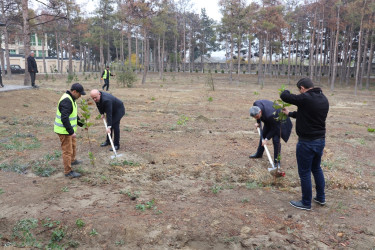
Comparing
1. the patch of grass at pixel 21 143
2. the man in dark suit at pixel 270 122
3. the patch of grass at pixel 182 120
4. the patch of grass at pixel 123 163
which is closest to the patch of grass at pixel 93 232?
the patch of grass at pixel 123 163

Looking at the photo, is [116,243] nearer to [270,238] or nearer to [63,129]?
[270,238]

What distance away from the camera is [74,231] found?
3477 mm

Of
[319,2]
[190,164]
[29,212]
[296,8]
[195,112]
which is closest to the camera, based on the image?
[29,212]

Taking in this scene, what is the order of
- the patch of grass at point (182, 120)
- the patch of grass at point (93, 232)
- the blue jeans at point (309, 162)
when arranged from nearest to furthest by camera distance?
the patch of grass at point (93, 232)
the blue jeans at point (309, 162)
the patch of grass at point (182, 120)

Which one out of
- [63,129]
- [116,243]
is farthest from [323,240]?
[63,129]

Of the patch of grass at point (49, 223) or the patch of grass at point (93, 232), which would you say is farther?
the patch of grass at point (49, 223)

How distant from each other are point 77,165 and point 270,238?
3777mm

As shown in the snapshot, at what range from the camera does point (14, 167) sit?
17.7ft

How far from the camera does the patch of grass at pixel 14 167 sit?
17.4ft

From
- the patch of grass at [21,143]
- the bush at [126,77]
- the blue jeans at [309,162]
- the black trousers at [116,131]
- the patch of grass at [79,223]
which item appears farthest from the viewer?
the bush at [126,77]

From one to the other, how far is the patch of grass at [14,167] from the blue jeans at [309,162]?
475 centimetres

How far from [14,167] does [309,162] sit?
508cm

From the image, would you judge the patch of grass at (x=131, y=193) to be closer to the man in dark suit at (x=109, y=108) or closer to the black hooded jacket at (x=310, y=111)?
the man in dark suit at (x=109, y=108)

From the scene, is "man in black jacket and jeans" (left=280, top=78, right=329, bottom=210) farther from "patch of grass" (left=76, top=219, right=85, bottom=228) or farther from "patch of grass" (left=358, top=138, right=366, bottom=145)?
"patch of grass" (left=358, top=138, right=366, bottom=145)
